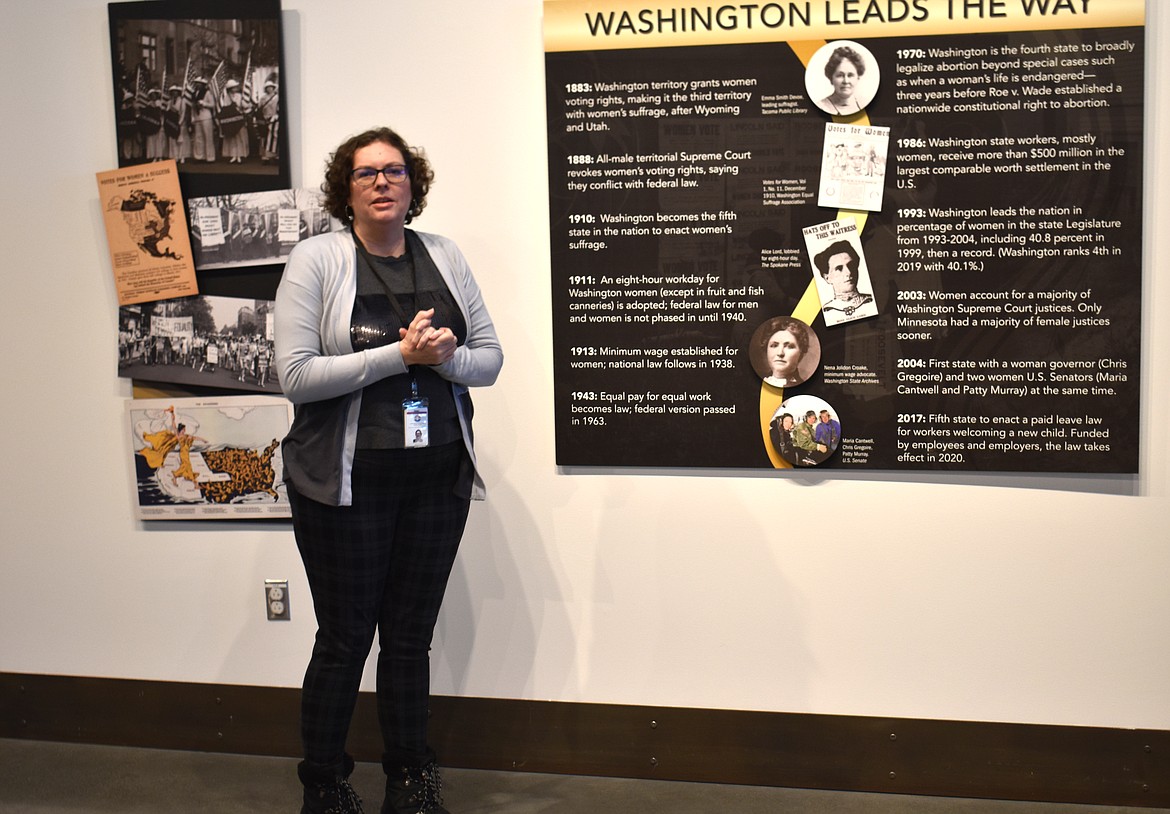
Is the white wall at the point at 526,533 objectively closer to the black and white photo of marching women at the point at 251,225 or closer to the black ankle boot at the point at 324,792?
the black and white photo of marching women at the point at 251,225

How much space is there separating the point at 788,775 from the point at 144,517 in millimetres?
1864

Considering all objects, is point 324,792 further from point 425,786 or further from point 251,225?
point 251,225

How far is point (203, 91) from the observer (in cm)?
274

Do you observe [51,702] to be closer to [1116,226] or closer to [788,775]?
[788,775]

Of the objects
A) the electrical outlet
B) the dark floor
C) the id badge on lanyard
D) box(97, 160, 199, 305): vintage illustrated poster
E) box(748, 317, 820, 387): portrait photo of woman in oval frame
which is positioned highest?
box(97, 160, 199, 305): vintage illustrated poster

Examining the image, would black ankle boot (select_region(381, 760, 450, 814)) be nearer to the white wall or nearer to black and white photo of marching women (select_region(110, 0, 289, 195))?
the white wall

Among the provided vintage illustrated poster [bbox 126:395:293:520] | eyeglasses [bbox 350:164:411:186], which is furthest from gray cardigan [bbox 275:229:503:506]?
vintage illustrated poster [bbox 126:395:293:520]

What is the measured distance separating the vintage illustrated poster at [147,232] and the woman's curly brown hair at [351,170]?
64 cm

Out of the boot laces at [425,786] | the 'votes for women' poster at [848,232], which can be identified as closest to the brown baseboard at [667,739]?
the boot laces at [425,786]

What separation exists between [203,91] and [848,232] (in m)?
1.69

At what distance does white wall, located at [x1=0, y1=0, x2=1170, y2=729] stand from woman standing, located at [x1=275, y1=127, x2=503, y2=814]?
351mm

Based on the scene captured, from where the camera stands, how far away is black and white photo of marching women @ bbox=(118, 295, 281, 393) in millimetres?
2793

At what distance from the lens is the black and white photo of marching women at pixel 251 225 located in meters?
2.74

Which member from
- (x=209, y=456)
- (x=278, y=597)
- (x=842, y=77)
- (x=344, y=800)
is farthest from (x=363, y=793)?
(x=842, y=77)
